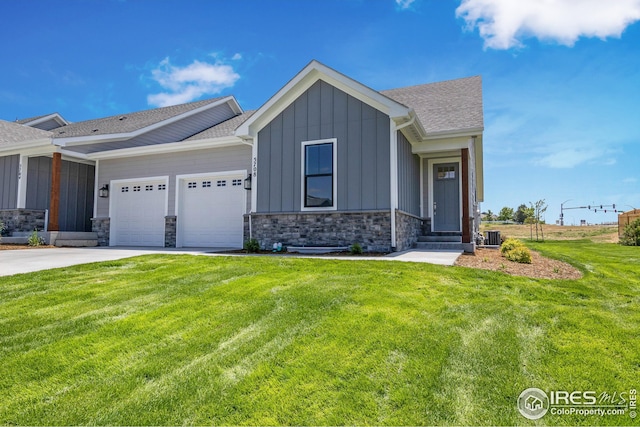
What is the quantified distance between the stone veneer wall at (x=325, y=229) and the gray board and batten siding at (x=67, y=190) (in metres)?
9.26

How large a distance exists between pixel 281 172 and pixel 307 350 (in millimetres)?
7307

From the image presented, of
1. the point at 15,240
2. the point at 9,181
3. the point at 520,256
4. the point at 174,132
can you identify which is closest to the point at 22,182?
the point at 9,181

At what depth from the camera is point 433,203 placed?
37.8 ft

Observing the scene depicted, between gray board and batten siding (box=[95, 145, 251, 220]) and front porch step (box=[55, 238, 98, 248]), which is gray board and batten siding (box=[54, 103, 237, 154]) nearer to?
gray board and batten siding (box=[95, 145, 251, 220])

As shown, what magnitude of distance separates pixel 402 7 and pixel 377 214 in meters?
5.65

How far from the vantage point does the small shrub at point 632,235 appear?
1678 centimetres

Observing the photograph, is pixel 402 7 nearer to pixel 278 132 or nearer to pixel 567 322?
pixel 278 132

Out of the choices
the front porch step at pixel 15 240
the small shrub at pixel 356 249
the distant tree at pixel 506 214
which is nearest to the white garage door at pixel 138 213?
the front porch step at pixel 15 240

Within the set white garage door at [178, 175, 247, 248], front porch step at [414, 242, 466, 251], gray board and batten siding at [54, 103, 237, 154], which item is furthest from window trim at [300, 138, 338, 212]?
gray board and batten siding at [54, 103, 237, 154]

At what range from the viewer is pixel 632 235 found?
1720 cm

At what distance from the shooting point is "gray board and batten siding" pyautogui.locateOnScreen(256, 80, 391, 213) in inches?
347

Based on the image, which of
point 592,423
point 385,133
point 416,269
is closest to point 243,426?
point 592,423

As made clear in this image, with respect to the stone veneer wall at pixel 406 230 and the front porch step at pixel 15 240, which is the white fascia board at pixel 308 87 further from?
the front porch step at pixel 15 240

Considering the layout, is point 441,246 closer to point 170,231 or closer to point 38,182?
point 170,231
